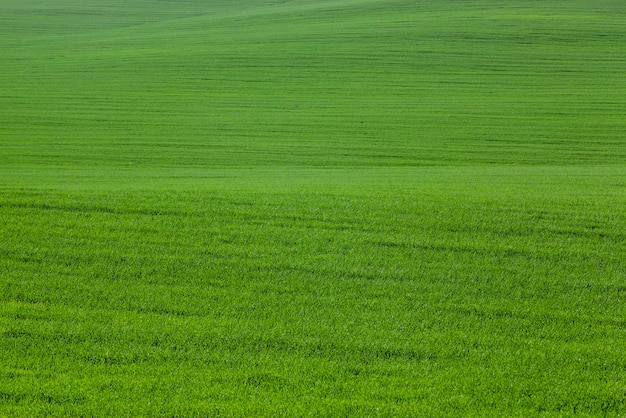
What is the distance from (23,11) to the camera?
173 ft

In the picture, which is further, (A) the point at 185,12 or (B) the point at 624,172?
(A) the point at 185,12

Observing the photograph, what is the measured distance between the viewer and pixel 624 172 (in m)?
13.5

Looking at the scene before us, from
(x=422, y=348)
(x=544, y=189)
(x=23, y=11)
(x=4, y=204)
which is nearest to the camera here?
(x=422, y=348)

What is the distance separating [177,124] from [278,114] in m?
3.79

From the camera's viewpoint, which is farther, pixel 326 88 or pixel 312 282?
pixel 326 88

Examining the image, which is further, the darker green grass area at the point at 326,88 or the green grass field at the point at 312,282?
the darker green grass area at the point at 326,88

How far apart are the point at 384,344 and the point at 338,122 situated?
57.0 ft

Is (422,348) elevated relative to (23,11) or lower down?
lower down

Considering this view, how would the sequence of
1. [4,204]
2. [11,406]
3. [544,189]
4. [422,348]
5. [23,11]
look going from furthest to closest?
1. [23,11]
2. [544,189]
3. [4,204]
4. [422,348]
5. [11,406]

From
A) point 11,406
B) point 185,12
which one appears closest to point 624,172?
point 11,406

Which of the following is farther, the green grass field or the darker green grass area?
the darker green grass area

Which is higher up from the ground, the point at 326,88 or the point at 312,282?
the point at 312,282

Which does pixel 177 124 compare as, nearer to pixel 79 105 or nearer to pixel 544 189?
pixel 79 105

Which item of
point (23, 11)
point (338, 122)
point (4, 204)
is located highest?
point (23, 11)
